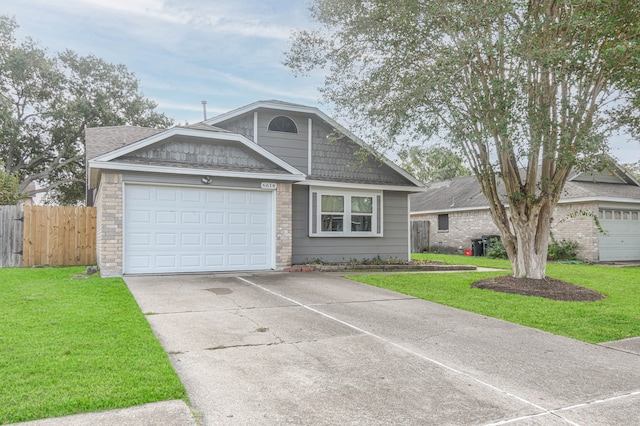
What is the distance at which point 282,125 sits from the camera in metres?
13.6

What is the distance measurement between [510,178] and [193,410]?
8616 millimetres

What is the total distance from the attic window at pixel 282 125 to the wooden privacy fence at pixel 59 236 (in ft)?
20.0

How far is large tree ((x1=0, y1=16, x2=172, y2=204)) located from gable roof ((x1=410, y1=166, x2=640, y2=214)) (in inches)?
717

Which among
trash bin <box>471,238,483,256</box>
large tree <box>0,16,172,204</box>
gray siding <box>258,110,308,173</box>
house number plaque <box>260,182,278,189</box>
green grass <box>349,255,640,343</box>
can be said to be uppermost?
large tree <box>0,16,172,204</box>

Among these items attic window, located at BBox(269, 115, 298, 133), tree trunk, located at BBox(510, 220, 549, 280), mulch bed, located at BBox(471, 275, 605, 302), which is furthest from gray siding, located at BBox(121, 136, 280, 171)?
tree trunk, located at BBox(510, 220, 549, 280)

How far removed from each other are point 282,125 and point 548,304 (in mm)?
8858

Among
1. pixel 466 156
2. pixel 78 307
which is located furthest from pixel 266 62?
pixel 78 307

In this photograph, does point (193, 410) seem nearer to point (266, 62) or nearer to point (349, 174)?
point (349, 174)

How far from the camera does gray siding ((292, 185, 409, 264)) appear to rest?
43.3ft

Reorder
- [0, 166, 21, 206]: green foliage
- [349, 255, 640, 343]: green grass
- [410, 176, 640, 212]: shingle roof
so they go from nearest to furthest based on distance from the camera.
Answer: [349, 255, 640, 343]: green grass
[0, 166, 21, 206]: green foliage
[410, 176, 640, 212]: shingle roof

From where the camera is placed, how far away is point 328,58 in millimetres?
10578

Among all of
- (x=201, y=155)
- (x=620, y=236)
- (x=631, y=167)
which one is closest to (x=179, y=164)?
(x=201, y=155)

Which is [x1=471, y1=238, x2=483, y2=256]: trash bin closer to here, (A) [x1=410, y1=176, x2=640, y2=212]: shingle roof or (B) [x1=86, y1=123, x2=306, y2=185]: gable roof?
(A) [x1=410, y1=176, x2=640, y2=212]: shingle roof

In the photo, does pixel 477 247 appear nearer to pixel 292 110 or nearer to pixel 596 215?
pixel 596 215
